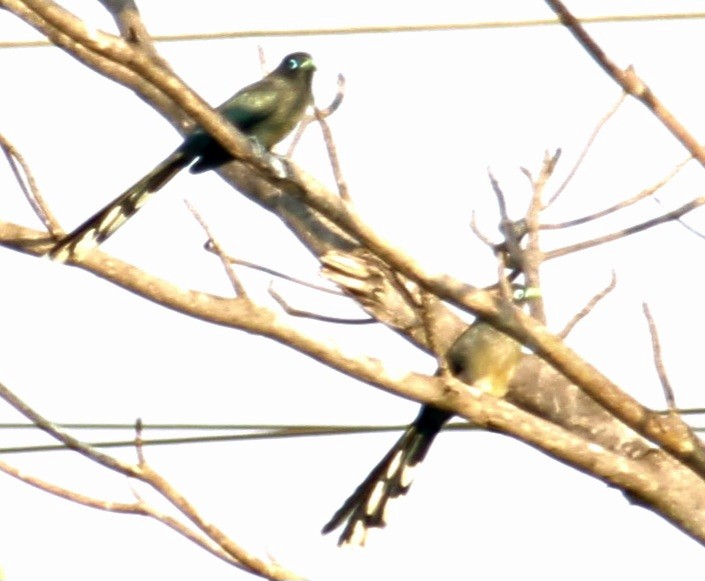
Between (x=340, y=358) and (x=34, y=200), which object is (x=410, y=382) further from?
(x=34, y=200)

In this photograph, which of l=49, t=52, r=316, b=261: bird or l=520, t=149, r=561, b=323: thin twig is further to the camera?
l=49, t=52, r=316, b=261: bird

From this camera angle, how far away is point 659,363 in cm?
271

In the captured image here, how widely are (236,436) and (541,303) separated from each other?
6.61 ft

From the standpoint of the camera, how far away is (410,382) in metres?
2.86

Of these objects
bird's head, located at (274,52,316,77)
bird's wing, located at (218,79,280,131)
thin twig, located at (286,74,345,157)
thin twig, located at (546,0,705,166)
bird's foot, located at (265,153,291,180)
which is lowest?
thin twig, located at (546,0,705,166)

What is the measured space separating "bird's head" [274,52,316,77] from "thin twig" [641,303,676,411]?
2516mm

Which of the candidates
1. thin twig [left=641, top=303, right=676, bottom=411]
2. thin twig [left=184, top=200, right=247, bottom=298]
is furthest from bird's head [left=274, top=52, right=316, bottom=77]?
thin twig [left=641, top=303, right=676, bottom=411]

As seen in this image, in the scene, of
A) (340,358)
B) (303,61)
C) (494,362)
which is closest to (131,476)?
(340,358)

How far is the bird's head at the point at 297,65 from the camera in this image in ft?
16.5

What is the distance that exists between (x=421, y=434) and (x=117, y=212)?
1187 mm

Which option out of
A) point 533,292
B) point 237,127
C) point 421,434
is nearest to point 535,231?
point 533,292

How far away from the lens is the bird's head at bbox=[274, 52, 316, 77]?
502cm

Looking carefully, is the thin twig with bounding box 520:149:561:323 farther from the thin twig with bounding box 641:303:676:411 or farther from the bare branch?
the bare branch

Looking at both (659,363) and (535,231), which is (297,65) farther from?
(659,363)
